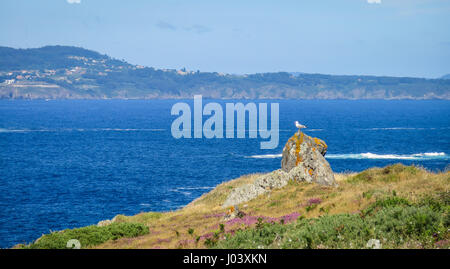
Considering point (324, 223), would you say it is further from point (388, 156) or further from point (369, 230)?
point (388, 156)

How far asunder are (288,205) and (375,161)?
71475 millimetres

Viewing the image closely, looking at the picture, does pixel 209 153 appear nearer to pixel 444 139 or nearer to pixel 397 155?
pixel 397 155

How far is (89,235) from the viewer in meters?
21.8

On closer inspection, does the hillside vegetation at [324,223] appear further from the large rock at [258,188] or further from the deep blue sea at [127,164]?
the deep blue sea at [127,164]

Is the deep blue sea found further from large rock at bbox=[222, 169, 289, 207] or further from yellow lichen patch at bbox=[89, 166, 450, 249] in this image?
yellow lichen patch at bbox=[89, 166, 450, 249]

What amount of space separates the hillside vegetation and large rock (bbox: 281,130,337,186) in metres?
1.96

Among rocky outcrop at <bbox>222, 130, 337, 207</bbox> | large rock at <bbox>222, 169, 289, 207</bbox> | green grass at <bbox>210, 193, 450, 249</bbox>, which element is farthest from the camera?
rocky outcrop at <bbox>222, 130, 337, 207</bbox>

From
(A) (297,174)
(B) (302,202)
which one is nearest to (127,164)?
(A) (297,174)

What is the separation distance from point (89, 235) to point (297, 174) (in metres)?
14.6

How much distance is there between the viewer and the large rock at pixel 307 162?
3073 cm

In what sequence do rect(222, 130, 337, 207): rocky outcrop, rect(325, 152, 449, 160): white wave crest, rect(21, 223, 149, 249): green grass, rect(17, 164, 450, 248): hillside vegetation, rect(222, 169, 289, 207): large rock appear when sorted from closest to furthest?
1. rect(17, 164, 450, 248): hillside vegetation
2. rect(21, 223, 149, 249): green grass
3. rect(222, 169, 289, 207): large rock
4. rect(222, 130, 337, 207): rocky outcrop
5. rect(325, 152, 449, 160): white wave crest

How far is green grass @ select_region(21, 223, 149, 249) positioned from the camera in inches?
805

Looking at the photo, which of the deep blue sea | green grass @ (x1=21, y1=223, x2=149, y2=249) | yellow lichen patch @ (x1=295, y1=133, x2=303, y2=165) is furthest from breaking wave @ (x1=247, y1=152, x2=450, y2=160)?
green grass @ (x1=21, y1=223, x2=149, y2=249)
